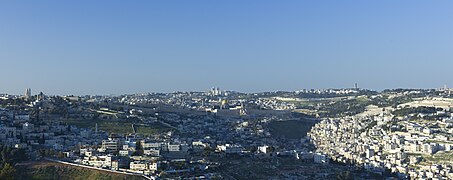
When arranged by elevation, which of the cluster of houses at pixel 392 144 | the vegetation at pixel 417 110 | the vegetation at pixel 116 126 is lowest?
the cluster of houses at pixel 392 144

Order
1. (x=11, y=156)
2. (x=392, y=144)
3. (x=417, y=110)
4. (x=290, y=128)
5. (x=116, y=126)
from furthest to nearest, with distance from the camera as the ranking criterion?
(x=290, y=128)
(x=417, y=110)
(x=116, y=126)
(x=392, y=144)
(x=11, y=156)

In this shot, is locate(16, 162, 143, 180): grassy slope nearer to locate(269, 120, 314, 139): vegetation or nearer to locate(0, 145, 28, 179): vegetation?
locate(0, 145, 28, 179): vegetation

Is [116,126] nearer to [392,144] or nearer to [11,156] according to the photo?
[11,156]

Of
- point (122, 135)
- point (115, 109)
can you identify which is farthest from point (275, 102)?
point (122, 135)

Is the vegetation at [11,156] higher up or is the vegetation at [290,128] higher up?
the vegetation at [11,156]

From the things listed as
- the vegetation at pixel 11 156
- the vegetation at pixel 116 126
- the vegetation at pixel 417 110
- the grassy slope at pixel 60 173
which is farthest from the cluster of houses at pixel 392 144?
the vegetation at pixel 11 156

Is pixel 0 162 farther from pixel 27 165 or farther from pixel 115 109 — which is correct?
pixel 115 109

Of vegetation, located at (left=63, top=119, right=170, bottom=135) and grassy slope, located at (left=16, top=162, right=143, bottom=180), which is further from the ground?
vegetation, located at (left=63, top=119, right=170, bottom=135)

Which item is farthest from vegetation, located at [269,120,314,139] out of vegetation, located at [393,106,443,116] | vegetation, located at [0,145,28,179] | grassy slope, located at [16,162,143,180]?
grassy slope, located at [16,162,143,180]

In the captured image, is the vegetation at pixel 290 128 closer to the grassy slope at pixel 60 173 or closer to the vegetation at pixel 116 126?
the vegetation at pixel 116 126

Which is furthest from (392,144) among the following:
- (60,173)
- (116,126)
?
(60,173)

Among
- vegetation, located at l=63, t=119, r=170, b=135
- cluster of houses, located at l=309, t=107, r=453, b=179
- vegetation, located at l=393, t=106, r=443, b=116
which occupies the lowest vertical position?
cluster of houses, located at l=309, t=107, r=453, b=179
